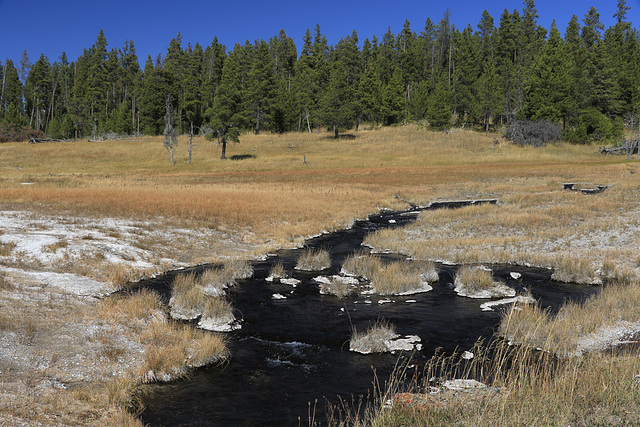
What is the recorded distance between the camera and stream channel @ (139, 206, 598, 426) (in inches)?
291

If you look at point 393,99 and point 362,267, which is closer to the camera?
point 362,267

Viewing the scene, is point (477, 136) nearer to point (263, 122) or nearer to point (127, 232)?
point (263, 122)

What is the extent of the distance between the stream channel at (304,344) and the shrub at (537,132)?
76.8m

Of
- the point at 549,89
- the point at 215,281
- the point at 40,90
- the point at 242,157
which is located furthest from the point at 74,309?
the point at 40,90

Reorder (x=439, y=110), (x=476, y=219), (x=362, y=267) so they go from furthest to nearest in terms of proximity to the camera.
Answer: (x=439, y=110)
(x=476, y=219)
(x=362, y=267)

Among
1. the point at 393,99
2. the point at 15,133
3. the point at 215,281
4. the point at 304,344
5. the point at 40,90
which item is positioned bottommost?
the point at 304,344

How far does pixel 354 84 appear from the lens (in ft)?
381

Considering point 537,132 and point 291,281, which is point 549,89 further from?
point 291,281

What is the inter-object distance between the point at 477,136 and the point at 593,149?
2223cm

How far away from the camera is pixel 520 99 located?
95438mm

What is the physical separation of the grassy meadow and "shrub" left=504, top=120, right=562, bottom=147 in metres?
4.31

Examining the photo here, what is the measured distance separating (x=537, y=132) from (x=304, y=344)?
3416 inches

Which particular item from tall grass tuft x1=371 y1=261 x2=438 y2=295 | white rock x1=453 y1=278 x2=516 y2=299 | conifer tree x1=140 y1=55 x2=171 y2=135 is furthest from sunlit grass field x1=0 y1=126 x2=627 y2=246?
white rock x1=453 y1=278 x2=516 y2=299

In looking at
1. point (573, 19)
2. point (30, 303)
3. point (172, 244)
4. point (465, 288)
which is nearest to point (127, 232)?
point (172, 244)
